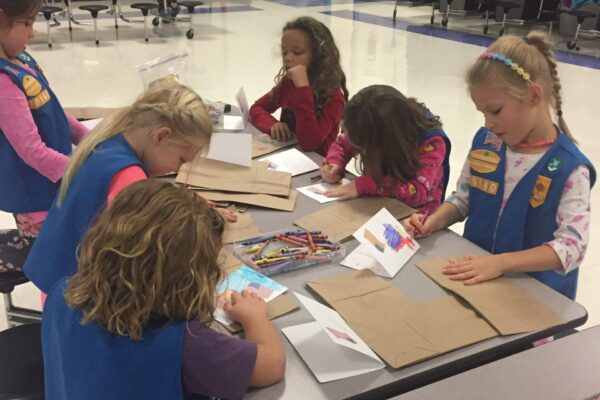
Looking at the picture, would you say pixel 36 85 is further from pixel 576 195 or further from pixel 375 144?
pixel 576 195

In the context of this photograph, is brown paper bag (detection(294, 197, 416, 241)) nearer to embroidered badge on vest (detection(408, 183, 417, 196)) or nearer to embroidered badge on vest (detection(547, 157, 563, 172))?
embroidered badge on vest (detection(408, 183, 417, 196))

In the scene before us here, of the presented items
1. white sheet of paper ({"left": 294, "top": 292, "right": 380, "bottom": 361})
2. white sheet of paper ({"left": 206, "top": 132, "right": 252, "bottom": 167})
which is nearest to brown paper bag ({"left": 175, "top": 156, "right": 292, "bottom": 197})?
white sheet of paper ({"left": 206, "top": 132, "right": 252, "bottom": 167})

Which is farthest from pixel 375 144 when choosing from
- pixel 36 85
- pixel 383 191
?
pixel 36 85

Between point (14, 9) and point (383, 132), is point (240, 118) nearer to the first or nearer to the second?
point (383, 132)

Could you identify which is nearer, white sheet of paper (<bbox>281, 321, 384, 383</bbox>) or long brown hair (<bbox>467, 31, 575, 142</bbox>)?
white sheet of paper (<bbox>281, 321, 384, 383</bbox>)

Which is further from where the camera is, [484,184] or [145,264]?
[484,184]

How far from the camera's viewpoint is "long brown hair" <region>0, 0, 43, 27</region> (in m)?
1.69

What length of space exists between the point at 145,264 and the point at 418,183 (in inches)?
43.2

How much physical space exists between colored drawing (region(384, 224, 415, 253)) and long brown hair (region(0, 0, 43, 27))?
46.0 inches

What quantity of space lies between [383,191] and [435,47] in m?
6.03

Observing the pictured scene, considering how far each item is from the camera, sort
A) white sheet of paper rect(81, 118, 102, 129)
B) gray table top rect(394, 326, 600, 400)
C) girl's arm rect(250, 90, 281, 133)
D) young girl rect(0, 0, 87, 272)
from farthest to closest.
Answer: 1. girl's arm rect(250, 90, 281, 133)
2. white sheet of paper rect(81, 118, 102, 129)
3. young girl rect(0, 0, 87, 272)
4. gray table top rect(394, 326, 600, 400)

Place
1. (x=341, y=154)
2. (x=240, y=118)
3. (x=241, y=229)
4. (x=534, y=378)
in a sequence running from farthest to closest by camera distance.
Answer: (x=240, y=118), (x=341, y=154), (x=241, y=229), (x=534, y=378)

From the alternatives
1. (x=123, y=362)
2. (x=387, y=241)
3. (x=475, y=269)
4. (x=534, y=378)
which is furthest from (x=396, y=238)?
(x=123, y=362)

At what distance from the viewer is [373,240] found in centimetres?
148
